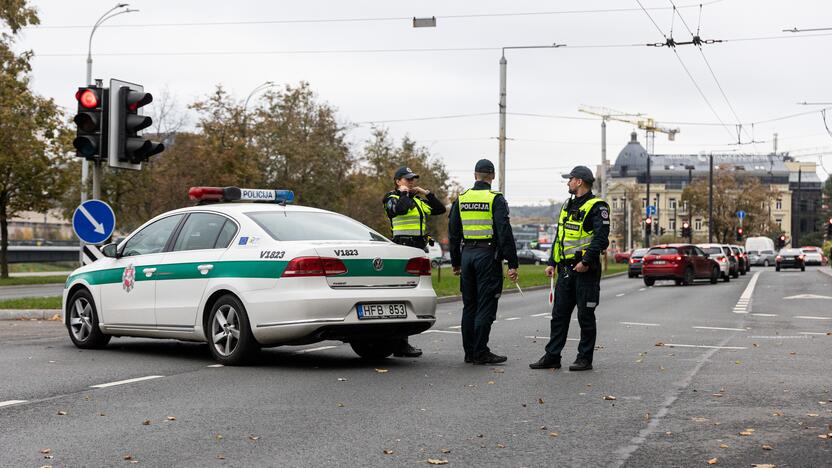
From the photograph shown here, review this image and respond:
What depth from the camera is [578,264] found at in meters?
10.1

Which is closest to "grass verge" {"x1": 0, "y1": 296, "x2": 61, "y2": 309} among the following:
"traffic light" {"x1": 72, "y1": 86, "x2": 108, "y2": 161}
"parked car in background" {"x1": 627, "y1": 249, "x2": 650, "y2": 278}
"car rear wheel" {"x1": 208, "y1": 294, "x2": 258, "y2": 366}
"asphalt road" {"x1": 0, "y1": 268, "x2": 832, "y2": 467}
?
"traffic light" {"x1": 72, "y1": 86, "x2": 108, "y2": 161}

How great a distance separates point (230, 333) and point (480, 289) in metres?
2.28

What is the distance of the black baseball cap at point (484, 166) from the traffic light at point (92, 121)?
20.1 feet

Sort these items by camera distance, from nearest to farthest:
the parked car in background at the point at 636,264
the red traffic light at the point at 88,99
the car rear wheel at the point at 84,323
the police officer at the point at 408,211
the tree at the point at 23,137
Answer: the car rear wheel at the point at 84,323
the police officer at the point at 408,211
the red traffic light at the point at 88,99
the tree at the point at 23,137
the parked car in background at the point at 636,264

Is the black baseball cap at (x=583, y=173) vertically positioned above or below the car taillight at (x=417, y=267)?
above

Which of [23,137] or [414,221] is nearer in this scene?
[414,221]

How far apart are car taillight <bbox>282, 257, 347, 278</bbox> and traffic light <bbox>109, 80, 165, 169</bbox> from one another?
18.1 ft

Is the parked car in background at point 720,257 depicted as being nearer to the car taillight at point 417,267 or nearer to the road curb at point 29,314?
the road curb at point 29,314

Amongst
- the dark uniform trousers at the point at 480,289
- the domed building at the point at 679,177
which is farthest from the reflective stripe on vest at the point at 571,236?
the domed building at the point at 679,177

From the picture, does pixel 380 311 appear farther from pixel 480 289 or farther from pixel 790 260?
pixel 790 260

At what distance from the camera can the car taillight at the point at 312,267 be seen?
9.81m

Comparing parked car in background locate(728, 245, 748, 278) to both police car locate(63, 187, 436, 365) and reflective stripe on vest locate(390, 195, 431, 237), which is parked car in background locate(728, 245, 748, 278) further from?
police car locate(63, 187, 436, 365)

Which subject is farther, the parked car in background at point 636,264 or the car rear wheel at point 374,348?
the parked car in background at point 636,264

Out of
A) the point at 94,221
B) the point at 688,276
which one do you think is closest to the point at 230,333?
the point at 94,221
